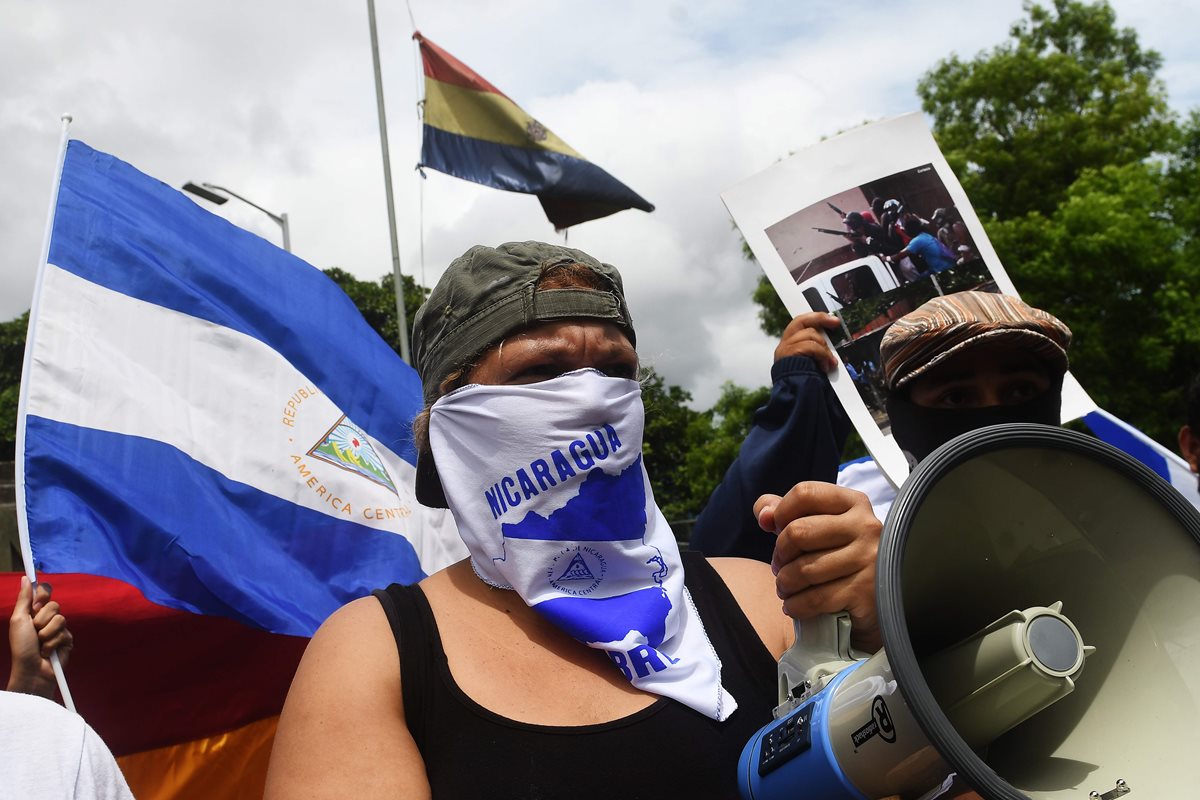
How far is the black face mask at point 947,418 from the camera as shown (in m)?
2.12

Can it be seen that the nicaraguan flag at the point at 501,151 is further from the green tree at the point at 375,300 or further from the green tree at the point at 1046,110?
the green tree at the point at 375,300

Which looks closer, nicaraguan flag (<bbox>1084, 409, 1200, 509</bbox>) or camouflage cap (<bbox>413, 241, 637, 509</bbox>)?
camouflage cap (<bbox>413, 241, 637, 509</bbox>)

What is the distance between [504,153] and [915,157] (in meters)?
6.87

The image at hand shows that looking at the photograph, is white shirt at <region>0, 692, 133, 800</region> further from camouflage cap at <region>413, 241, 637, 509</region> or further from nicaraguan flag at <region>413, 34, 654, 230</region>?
nicaraguan flag at <region>413, 34, 654, 230</region>

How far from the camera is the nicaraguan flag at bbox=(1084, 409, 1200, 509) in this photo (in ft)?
12.3

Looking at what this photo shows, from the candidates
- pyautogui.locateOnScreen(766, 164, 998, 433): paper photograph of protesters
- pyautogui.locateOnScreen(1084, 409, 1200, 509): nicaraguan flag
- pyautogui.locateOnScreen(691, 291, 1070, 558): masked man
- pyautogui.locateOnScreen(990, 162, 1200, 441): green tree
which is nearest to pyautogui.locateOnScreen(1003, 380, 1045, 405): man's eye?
pyautogui.locateOnScreen(691, 291, 1070, 558): masked man

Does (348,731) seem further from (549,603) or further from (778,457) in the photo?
(778,457)

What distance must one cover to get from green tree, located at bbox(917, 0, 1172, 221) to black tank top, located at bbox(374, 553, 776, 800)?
53.3 ft

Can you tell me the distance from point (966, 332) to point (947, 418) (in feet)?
0.68

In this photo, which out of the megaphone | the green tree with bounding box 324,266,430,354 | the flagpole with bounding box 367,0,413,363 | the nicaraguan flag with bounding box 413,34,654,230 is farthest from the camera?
the green tree with bounding box 324,266,430,354

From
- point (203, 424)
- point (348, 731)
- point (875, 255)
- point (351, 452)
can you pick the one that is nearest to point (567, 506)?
point (348, 731)

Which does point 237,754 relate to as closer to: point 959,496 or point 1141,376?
point 959,496

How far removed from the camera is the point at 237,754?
9.68ft

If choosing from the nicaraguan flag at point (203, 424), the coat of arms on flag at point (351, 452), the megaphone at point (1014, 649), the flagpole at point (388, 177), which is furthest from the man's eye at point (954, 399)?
the flagpole at point (388, 177)
